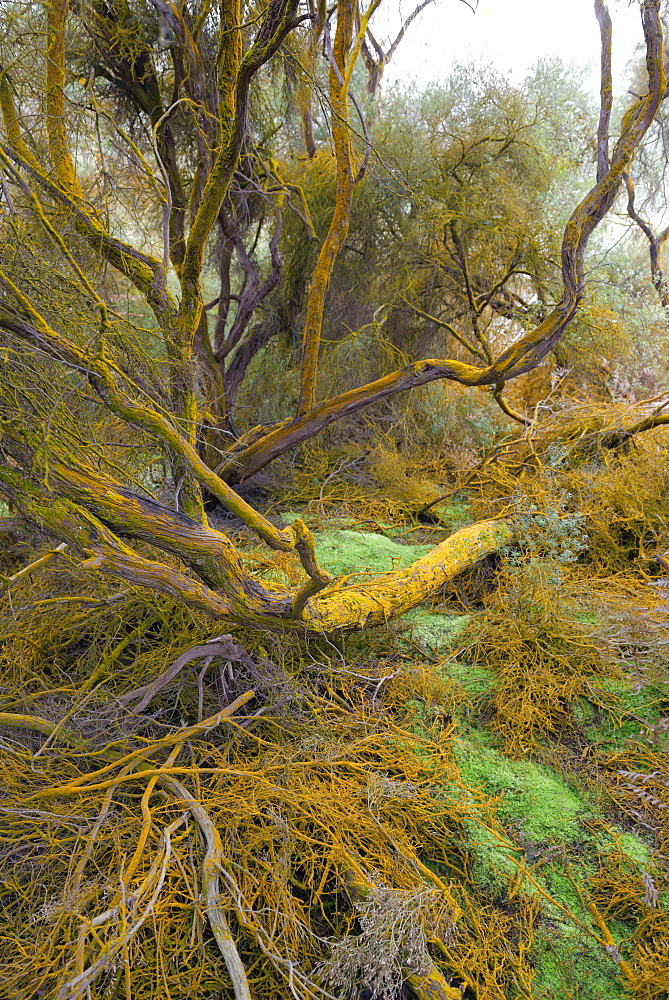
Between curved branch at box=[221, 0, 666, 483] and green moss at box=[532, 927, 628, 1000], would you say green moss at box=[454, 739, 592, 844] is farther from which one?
curved branch at box=[221, 0, 666, 483]

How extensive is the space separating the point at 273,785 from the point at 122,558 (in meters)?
1.05

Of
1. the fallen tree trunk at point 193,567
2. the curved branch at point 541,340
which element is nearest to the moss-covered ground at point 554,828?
the fallen tree trunk at point 193,567

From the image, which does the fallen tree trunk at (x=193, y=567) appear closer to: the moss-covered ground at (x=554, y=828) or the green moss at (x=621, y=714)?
the moss-covered ground at (x=554, y=828)

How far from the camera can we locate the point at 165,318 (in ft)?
12.2

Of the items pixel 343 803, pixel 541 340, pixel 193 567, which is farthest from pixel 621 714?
pixel 541 340

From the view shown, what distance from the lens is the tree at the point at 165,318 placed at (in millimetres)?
2330

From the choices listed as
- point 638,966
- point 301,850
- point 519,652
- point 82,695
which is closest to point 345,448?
point 519,652

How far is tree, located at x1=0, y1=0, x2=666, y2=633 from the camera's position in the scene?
7.64 ft

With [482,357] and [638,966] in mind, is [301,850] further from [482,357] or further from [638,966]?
[482,357]

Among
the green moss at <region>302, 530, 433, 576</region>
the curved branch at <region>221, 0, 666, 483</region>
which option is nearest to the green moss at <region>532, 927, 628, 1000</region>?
the green moss at <region>302, 530, 433, 576</region>

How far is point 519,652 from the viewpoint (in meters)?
3.41

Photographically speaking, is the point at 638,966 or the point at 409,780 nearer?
the point at 638,966

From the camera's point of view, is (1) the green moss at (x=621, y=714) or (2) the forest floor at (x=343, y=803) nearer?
(2) the forest floor at (x=343, y=803)

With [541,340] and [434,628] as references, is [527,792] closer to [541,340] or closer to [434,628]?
[434,628]
